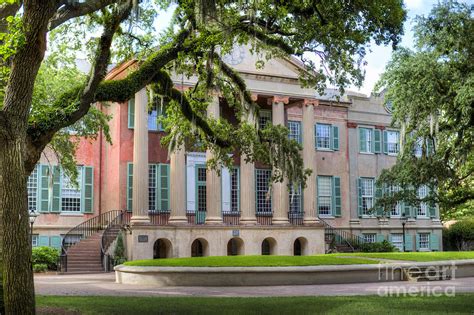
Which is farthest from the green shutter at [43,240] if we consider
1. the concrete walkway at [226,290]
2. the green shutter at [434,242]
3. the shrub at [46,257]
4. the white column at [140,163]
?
the green shutter at [434,242]

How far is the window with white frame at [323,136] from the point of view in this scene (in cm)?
3744

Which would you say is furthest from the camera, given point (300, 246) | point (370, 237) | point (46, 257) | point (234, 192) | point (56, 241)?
point (370, 237)

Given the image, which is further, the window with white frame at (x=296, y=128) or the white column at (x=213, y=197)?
the window with white frame at (x=296, y=128)

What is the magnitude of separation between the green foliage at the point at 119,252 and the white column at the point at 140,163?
3.36ft

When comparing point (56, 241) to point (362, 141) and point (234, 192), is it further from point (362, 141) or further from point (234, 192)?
point (362, 141)

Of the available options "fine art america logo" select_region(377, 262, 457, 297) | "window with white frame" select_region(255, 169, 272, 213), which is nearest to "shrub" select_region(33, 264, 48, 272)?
"window with white frame" select_region(255, 169, 272, 213)

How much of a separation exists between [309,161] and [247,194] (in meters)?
4.14

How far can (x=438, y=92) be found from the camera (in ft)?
62.8

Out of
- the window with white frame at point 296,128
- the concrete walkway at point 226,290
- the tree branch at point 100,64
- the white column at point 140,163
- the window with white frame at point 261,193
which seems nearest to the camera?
the tree branch at point 100,64

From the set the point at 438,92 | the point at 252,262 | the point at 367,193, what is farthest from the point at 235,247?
the point at 438,92

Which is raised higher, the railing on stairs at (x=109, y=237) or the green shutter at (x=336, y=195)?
the green shutter at (x=336, y=195)

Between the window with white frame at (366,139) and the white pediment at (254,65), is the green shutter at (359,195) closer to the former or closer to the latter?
the window with white frame at (366,139)

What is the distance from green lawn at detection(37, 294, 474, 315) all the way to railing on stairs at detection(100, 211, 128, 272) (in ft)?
41.3

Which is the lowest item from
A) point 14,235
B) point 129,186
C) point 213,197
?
point 14,235
